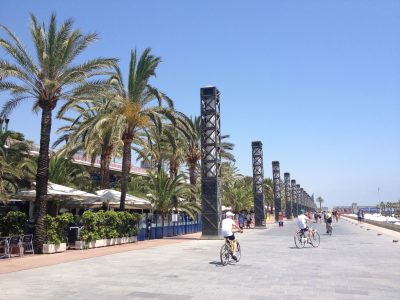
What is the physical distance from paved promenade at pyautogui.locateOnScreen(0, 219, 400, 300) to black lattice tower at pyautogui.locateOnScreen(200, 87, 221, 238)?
1162 centimetres

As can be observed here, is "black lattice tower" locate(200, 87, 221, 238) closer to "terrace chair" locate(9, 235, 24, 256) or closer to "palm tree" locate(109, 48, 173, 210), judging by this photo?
"palm tree" locate(109, 48, 173, 210)

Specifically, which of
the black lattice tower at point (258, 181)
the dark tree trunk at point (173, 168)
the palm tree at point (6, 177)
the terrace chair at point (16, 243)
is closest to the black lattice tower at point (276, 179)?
the black lattice tower at point (258, 181)

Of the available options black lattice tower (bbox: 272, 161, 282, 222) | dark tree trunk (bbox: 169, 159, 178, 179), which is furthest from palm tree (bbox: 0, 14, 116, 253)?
black lattice tower (bbox: 272, 161, 282, 222)

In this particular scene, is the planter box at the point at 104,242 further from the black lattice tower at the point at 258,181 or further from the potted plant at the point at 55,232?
the black lattice tower at the point at 258,181

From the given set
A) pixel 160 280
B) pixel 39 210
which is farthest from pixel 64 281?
pixel 39 210

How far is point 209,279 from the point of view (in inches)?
388

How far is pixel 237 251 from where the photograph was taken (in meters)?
13.3

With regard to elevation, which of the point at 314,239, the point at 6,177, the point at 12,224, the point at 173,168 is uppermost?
the point at 173,168

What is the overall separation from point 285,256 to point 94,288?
8.30 meters

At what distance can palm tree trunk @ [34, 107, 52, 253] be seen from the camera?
1628 cm

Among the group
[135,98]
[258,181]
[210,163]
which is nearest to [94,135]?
[135,98]

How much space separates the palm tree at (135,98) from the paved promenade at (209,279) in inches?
369

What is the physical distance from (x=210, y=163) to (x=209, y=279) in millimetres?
17270

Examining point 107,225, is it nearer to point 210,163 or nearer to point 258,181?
point 210,163
